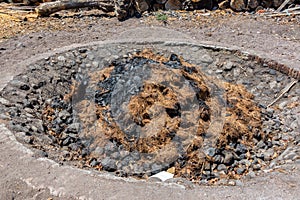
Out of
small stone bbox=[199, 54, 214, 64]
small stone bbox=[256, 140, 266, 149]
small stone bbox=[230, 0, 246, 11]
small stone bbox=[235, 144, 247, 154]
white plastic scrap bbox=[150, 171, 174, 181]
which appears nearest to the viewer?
white plastic scrap bbox=[150, 171, 174, 181]

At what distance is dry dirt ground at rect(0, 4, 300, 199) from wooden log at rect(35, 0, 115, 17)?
198 millimetres

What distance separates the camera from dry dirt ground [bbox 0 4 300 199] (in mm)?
5695

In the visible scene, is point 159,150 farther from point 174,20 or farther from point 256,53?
point 174,20

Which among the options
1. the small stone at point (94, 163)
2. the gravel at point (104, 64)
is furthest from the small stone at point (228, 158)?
the small stone at point (94, 163)

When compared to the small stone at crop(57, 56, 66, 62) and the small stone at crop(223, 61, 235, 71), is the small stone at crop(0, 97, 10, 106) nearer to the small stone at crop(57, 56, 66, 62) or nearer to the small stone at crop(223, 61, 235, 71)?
the small stone at crop(57, 56, 66, 62)

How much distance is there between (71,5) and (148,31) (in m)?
2.32

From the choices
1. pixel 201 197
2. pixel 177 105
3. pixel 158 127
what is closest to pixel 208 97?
pixel 177 105

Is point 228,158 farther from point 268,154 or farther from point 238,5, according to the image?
point 238,5

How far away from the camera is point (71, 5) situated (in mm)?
7832

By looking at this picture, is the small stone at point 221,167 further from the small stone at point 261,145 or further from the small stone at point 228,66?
the small stone at point 228,66

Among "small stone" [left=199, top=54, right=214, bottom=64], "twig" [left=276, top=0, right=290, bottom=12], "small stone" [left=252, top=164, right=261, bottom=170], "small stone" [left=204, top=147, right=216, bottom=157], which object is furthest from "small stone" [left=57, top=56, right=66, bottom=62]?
"twig" [left=276, top=0, right=290, bottom=12]

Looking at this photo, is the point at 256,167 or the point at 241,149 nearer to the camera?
the point at 256,167

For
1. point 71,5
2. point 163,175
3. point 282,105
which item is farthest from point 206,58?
point 71,5

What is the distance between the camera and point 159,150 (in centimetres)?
378
